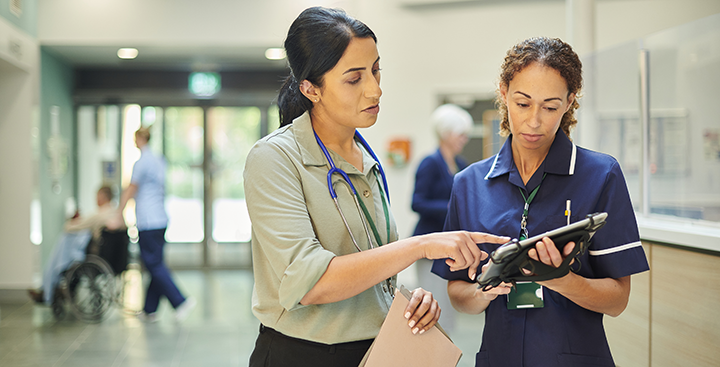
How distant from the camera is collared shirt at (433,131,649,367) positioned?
1271mm

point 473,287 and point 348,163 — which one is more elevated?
point 348,163

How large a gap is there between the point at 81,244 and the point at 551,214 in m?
5.06

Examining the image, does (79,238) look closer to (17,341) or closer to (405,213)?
(17,341)

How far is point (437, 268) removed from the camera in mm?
1504

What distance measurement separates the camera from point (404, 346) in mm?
1176

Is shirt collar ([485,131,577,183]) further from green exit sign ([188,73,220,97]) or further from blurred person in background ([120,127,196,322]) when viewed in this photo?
green exit sign ([188,73,220,97])

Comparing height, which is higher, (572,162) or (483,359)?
(572,162)

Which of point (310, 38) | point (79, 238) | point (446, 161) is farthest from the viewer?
point (79, 238)

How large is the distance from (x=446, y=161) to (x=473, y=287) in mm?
2726

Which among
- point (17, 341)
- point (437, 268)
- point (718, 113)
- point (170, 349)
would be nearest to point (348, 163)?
point (437, 268)

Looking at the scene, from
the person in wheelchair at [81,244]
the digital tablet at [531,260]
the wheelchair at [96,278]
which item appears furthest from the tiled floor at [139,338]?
the digital tablet at [531,260]

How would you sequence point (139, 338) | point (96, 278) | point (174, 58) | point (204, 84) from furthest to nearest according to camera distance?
1. point (204, 84)
2. point (174, 58)
3. point (96, 278)
4. point (139, 338)

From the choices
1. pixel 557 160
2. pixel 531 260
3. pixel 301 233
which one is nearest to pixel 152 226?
pixel 301 233

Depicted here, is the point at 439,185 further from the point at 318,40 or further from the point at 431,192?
the point at 318,40
